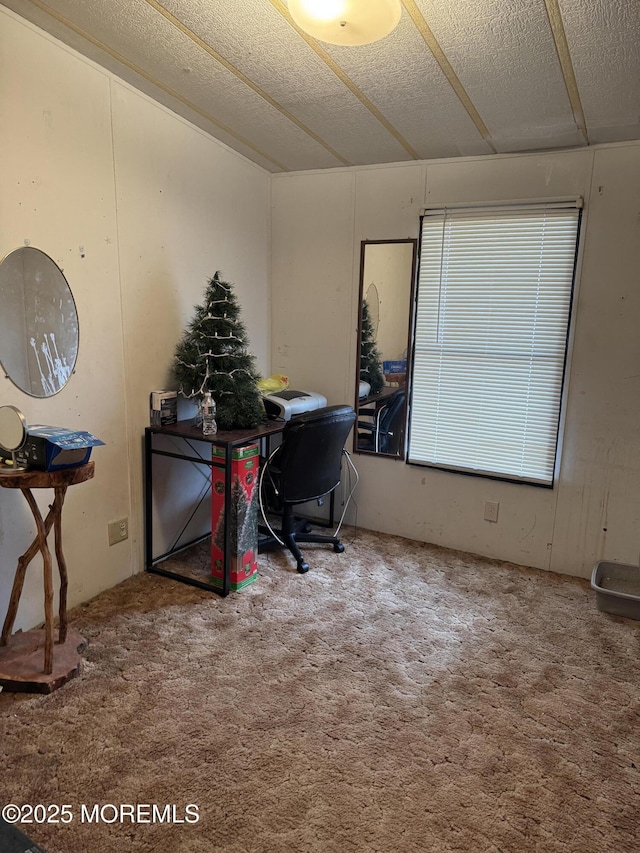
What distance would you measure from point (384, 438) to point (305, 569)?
100 cm

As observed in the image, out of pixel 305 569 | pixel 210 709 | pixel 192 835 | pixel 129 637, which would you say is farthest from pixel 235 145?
pixel 192 835

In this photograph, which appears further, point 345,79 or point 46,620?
point 345,79

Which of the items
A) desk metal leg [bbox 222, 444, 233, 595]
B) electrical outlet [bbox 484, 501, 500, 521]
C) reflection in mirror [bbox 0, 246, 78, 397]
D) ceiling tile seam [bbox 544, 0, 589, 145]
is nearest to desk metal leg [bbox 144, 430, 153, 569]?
desk metal leg [bbox 222, 444, 233, 595]

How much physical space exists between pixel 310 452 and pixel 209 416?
1.79ft

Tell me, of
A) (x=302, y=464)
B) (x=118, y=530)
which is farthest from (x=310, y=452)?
(x=118, y=530)

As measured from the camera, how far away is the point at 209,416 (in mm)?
2668

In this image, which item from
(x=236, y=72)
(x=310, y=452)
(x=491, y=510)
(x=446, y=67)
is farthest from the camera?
(x=491, y=510)

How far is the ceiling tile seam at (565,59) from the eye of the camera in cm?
167

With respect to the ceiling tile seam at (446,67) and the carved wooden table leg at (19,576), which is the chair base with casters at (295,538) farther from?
the ceiling tile seam at (446,67)

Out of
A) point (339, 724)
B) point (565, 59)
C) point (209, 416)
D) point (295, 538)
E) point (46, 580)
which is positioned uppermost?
point (565, 59)

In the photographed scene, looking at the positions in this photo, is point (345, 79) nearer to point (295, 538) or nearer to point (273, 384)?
point (273, 384)

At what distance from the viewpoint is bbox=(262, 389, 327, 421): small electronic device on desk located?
304 cm

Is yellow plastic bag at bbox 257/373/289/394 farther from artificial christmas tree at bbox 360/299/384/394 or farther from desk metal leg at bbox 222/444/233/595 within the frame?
desk metal leg at bbox 222/444/233/595

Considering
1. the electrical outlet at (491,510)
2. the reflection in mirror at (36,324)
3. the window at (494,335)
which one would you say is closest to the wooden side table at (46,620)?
the reflection in mirror at (36,324)
